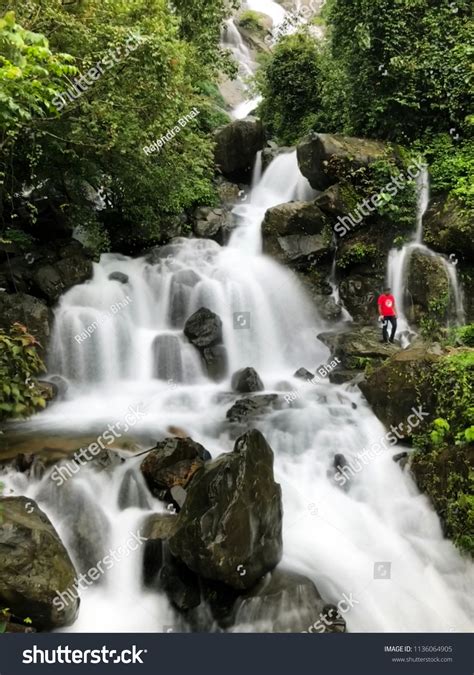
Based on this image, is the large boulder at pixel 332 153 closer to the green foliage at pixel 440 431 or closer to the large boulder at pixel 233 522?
the green foliage at pixel 440 431

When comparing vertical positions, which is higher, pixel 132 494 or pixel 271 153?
pixel 271 153

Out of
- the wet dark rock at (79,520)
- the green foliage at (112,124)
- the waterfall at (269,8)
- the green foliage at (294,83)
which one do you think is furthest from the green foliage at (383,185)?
the waterfall at (269,8)

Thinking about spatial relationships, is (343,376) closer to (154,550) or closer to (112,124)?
(154,550)

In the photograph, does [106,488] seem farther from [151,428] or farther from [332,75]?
[332,75]

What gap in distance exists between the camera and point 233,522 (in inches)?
202

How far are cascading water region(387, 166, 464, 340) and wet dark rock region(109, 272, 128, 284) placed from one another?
6.23 m

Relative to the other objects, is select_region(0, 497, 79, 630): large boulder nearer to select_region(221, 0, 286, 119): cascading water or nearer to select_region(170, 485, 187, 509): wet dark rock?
select_region(170, 485, 187, 509): wet dark rock

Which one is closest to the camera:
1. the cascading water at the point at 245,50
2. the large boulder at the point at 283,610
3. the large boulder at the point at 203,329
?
the large boulder at the point at 283,610

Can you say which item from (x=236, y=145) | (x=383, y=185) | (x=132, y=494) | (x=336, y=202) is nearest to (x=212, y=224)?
(x=336, y=202)

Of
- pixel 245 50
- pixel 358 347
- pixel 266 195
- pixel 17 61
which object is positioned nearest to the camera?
pixel 17 61

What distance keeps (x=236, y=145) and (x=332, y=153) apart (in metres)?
5.54

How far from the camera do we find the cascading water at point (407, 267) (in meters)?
10.7

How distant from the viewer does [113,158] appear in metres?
9.80

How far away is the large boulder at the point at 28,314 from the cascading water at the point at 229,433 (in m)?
0.30
